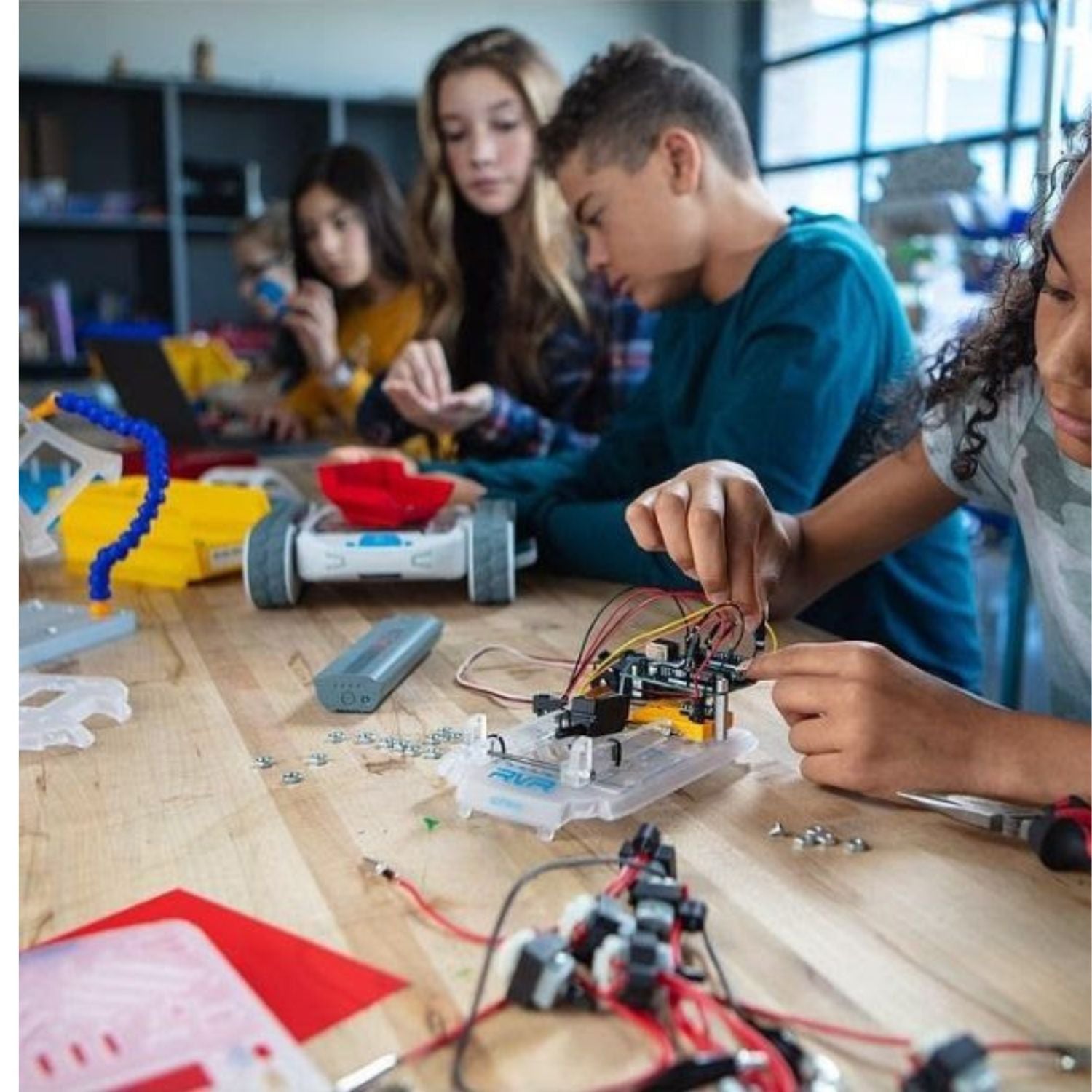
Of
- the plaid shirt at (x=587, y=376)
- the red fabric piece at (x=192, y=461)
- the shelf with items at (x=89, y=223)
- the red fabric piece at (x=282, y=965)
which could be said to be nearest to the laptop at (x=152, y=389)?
the red fabric piece at (x=192, y=461)

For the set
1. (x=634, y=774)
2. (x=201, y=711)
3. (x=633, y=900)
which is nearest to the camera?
(x=633, y=900)

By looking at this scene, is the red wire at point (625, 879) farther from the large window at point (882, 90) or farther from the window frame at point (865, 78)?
the large window at point (882, 90)

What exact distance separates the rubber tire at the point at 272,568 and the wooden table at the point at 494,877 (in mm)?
264

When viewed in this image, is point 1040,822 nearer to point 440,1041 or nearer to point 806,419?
point 440,1041

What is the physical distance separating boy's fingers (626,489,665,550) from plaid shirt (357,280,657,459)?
1.00m

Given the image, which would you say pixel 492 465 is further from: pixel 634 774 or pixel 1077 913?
pixel 1077 913

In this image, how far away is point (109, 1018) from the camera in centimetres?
55

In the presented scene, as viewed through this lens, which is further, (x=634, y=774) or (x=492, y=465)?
(x=492, y=465)

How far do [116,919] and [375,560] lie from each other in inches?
26.1

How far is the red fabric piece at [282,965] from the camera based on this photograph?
547mm

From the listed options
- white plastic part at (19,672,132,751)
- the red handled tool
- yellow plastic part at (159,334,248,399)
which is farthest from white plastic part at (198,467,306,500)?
yellow plastic part at (159,334,248,399)

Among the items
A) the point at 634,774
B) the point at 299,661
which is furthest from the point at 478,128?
the point at 634,774

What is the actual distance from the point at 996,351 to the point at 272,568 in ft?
2.46

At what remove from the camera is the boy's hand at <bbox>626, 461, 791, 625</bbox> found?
950 millimetres
